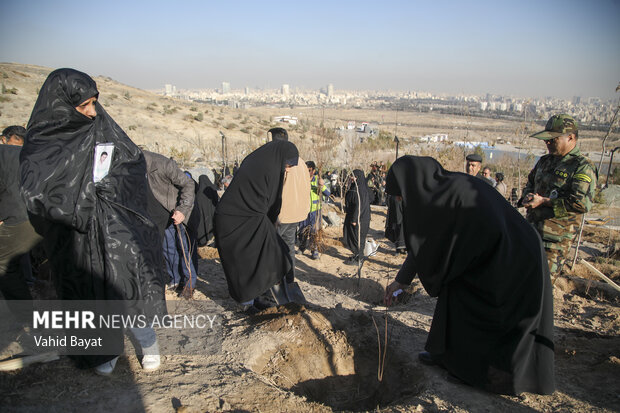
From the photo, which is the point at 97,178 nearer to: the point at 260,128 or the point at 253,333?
the point at 253,333

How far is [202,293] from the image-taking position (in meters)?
4.09

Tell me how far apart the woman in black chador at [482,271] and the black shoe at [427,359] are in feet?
0.93

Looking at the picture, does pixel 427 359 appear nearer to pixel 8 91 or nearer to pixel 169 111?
pixel 8 91

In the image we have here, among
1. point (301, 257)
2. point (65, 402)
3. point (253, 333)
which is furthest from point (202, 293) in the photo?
point (301, 257)

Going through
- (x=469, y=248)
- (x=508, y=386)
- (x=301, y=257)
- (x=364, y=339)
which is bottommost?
(x=301, y=257)

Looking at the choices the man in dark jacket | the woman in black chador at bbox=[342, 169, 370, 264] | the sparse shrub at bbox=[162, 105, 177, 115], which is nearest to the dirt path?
the man in dark jacket

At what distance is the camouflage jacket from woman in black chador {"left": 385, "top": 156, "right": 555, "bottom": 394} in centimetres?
133

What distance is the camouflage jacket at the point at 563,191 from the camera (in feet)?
10.7

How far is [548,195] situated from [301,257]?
13.0 feet

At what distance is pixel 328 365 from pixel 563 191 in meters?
2.54

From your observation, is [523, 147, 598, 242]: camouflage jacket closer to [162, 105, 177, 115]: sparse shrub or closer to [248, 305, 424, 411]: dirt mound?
[248, 305, 424, 411]: dirt mound

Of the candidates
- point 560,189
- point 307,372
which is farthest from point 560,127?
point 307,372

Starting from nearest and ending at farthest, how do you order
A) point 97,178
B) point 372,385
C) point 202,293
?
point 97,178 → point 372,385 → point 202,293

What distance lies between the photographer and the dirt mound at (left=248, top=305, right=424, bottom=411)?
108 inches
